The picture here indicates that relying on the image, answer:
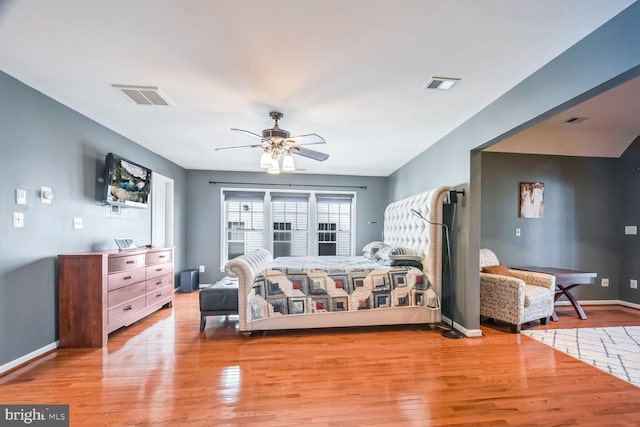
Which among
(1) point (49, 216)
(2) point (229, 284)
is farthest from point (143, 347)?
(1) point (49, 216)

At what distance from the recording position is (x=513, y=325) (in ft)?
10.8

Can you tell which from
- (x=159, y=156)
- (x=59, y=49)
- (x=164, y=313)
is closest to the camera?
(x=59, y=49)

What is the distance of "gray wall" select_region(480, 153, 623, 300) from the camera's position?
434 centimetres

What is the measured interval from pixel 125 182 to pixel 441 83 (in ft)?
12.7

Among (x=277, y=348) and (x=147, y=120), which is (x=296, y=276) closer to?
(x=277, y=348)

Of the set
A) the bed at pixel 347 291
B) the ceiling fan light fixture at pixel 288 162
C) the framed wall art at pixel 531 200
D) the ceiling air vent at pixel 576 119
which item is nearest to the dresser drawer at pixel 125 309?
the bed at pixel 347 291

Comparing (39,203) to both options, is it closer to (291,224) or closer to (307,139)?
(307,139)

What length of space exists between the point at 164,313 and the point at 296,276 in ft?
7.33

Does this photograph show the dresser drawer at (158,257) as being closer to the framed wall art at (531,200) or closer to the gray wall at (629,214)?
the framed wall art at (531,200)

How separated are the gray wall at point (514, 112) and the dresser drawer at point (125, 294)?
3.89m

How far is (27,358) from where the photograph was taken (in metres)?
2.47

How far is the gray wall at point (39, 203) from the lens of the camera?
232 centimetres

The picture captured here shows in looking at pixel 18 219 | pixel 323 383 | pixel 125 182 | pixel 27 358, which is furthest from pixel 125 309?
pixel 323 383

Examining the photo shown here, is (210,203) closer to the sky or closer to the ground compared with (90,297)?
closer to the sky
